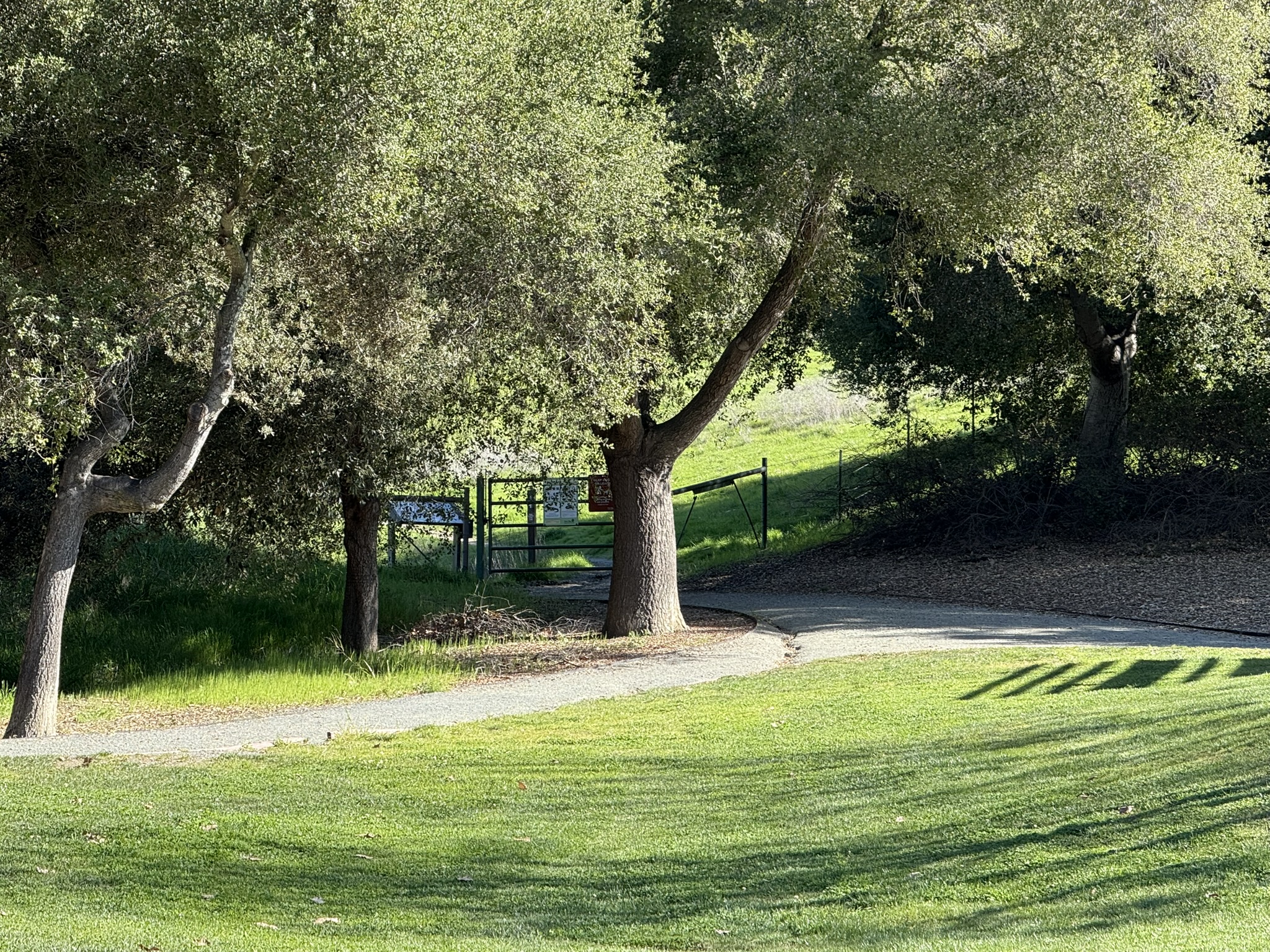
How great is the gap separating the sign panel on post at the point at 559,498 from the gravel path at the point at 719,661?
11.5 ft

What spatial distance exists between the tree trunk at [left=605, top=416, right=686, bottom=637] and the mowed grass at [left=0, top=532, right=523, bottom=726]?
2488mm

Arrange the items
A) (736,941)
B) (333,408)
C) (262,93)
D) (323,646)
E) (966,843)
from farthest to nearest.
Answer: (323,646) < (333,408) < (262,93) < (966,843) < (736,941)

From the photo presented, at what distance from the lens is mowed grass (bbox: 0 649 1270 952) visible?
551 cm

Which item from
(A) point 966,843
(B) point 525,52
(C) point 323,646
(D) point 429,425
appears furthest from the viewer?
(C) point 323,646

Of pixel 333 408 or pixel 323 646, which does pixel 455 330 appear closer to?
pixel 333 408

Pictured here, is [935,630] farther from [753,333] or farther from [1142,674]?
[1142,674]

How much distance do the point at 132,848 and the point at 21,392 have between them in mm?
4509

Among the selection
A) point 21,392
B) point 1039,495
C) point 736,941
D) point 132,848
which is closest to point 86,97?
point 21,392

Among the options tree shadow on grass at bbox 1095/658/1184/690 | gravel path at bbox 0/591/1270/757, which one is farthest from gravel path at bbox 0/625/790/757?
tree shadow on grass at bbox 1095/658/1184/690

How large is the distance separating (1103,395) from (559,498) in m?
9.58

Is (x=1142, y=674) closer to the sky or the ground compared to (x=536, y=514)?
closer to the ground

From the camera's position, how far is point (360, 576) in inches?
659

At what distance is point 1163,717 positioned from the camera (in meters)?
8.69

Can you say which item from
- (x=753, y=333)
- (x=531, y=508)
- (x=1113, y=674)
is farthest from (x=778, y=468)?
(x=1113, y=674)
